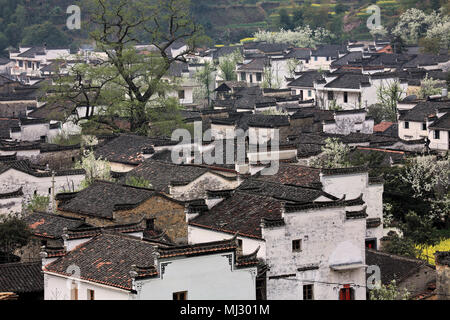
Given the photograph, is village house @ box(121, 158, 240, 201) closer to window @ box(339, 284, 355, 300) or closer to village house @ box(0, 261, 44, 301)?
window @ box(339, 284, 355, 300)

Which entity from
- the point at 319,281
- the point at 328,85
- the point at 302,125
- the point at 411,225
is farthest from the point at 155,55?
the point at 319,281

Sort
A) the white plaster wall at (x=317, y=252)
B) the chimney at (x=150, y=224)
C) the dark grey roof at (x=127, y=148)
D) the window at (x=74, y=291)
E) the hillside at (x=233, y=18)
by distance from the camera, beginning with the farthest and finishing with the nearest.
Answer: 1. the hillside at (x=233, y=18)
2. the dark grey roof at (x=127, y=148)
3. the chimney at (x=150, y=224)
4. the white plaster wall at (x=317, y=252)
5. the window at (x=74, y=291)

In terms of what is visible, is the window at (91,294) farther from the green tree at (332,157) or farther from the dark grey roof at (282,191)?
the green tree at (332,157)

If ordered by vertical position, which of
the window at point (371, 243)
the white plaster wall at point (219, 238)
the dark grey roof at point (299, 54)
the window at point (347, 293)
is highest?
the dark grey roof at point (299, 54)

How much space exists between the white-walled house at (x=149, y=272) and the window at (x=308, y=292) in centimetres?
308

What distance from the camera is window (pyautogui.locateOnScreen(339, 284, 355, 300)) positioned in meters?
30.7

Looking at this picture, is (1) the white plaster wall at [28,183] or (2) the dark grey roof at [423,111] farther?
(2) the dark grey roof at [423,111]

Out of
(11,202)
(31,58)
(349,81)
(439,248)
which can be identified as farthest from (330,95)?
(31,58)

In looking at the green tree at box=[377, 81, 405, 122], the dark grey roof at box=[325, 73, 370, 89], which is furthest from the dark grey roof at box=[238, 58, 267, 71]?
the green tree at box=[377, 81, 405, 122]

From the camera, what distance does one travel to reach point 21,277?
101ft

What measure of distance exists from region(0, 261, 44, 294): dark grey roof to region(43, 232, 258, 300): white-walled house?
60.5 inches

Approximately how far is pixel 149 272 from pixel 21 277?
671cm

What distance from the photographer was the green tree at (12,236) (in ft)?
112

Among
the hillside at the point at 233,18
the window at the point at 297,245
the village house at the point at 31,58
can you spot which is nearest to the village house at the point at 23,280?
the window at the point at 297,245
